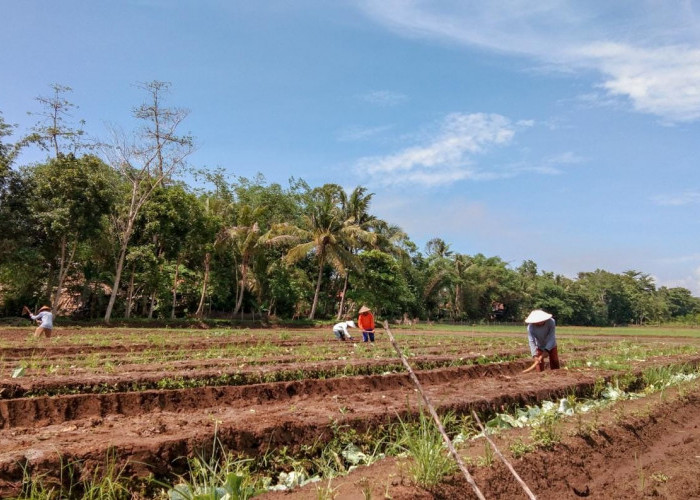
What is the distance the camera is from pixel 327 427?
4.83 metres

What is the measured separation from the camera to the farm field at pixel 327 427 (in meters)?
3.70

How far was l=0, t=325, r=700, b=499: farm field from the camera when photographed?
3.70 metres

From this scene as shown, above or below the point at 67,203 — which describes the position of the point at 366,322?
below

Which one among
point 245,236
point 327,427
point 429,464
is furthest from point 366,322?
point 245,236

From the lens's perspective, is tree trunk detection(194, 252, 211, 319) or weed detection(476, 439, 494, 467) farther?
tree trunk detection(194, 252, 211, 319)

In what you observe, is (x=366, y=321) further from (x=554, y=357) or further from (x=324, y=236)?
(x=324, y=236)

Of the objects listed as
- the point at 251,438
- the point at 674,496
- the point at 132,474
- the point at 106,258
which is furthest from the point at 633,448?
the point at 106,258

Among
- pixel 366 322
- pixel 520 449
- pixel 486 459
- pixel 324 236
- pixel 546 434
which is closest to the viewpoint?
pixel 486 459

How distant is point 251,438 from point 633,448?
433 centimetres

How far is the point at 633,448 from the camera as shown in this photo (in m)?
5.27

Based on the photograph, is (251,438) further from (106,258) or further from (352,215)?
(352,215)

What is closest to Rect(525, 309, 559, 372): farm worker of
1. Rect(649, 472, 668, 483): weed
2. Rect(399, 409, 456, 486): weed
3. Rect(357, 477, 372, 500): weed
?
Rect(649, 472, 668, 483): weed

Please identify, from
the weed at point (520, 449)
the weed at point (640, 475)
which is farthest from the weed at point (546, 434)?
the weed at point (640, 475)

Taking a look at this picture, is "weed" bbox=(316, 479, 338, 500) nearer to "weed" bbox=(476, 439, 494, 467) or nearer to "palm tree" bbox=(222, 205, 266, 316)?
"weed" bbox=(476, 439, 494, 467)
